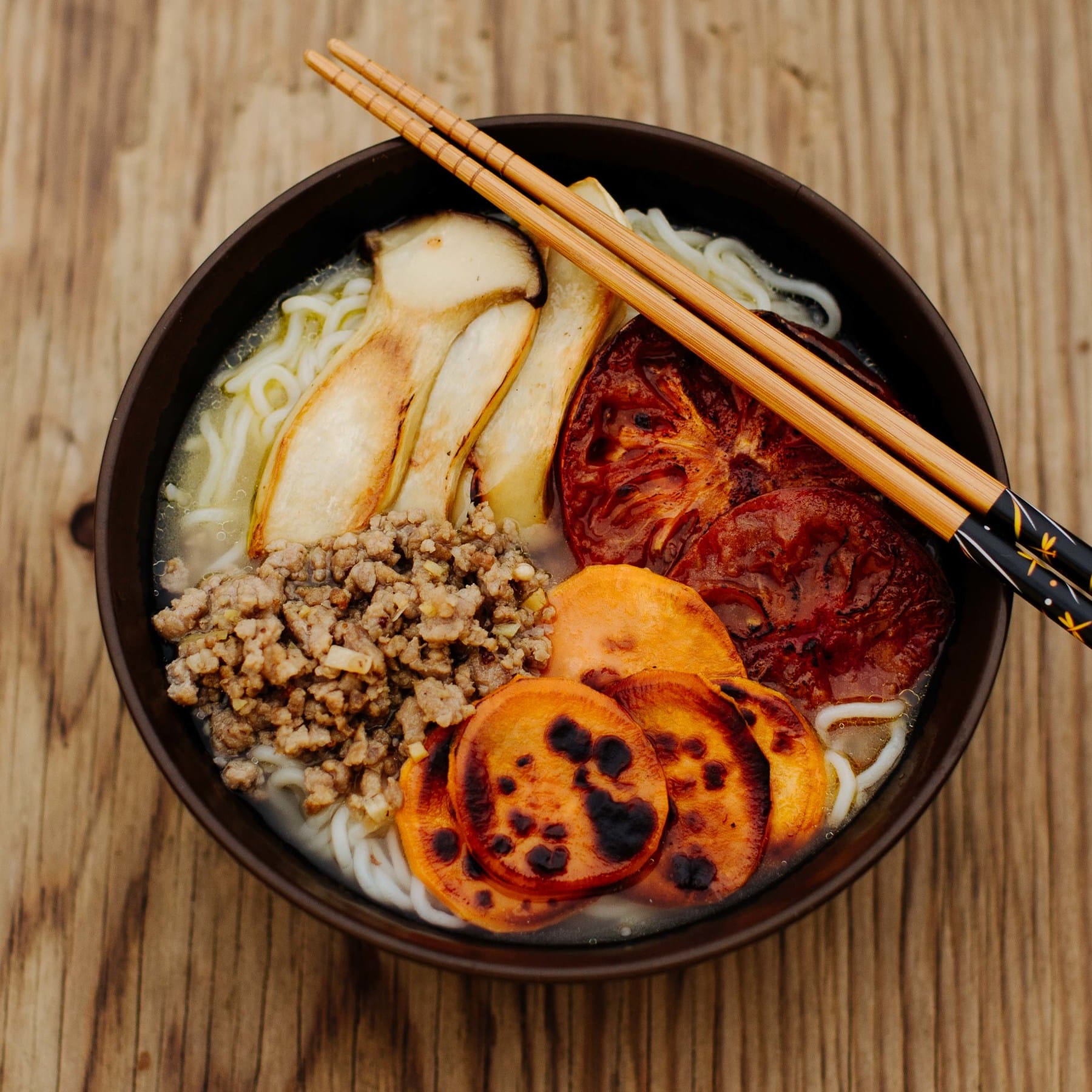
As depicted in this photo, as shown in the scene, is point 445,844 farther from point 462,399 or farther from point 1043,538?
point 1043,538

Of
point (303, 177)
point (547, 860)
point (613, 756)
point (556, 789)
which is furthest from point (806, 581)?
point (303, 177)

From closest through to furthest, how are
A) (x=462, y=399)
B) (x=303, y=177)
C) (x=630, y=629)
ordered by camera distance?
1. (x=630, y=629)
2. (x=462, y=399)
3. (x=303, y=177)

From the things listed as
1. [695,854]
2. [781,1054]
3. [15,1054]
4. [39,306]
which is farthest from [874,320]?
[15,1054]

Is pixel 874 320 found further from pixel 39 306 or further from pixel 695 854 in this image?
pixel 39 306

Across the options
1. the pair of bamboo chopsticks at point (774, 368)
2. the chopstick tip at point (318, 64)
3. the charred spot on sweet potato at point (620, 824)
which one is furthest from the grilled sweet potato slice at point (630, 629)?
the chopstick tip at point (318, 64)

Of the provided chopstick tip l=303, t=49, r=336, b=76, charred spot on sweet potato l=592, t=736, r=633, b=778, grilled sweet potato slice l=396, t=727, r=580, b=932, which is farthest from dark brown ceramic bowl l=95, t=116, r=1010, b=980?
charred spot on sweet potato l=592, t=736, r=633, b=778
